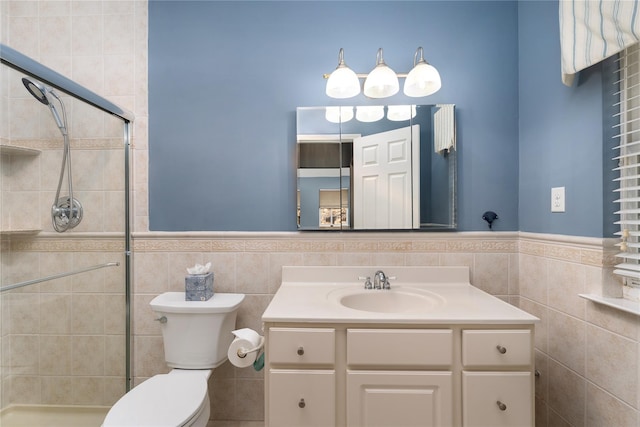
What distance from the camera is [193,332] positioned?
1.48 meters

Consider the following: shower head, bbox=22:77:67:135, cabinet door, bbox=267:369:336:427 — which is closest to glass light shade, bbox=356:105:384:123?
cabinet door, bbox=267:369:336:427

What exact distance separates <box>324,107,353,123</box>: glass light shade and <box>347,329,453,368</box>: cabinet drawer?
1055mm

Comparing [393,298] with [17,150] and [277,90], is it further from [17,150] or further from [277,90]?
[17,150]

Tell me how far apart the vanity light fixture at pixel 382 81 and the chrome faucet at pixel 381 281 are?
90 centimetres

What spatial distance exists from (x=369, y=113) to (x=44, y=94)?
1.43 meters

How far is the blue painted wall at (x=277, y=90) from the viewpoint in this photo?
5.41 ft

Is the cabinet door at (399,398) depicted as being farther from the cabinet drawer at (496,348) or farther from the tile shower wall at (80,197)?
the tile shower wall at (80,197)

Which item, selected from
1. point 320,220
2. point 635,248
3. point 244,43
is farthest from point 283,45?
point 635,248

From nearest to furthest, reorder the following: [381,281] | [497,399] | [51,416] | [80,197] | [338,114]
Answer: [497,399]
[51,416]
[80,197]
[381,281]
[338,114]

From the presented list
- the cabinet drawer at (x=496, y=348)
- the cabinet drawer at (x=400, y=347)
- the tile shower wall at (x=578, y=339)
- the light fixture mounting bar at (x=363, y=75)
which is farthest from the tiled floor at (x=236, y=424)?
the light fixture mounting bar at (x=363, y=75)

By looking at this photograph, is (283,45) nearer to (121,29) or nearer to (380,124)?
(380,124)

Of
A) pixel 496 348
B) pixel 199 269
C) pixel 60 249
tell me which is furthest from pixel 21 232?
pixel 496 348

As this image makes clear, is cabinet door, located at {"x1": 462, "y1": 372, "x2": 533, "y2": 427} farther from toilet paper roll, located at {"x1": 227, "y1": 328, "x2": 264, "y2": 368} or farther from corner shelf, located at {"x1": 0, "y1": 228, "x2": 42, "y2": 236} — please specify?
corner shelf, located at {"x1": 0, "y1": 228, "x2": 42, "y2": 236}

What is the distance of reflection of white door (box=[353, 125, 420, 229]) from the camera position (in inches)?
63.9
